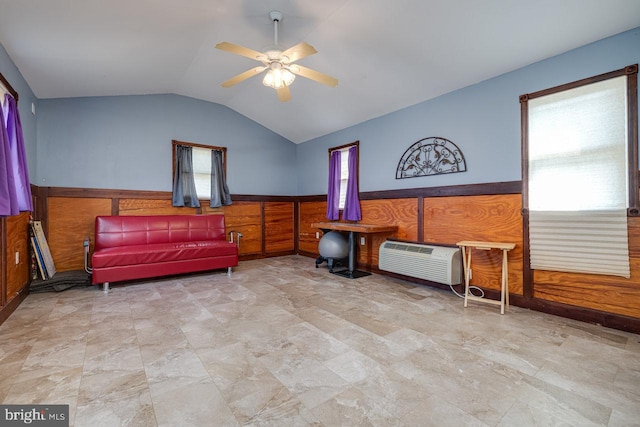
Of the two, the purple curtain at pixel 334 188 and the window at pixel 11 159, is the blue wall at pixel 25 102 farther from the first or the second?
the purple curtain at pixel 334 188

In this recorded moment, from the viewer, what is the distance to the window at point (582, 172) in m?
2.58

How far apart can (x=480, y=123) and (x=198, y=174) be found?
15.6 ft

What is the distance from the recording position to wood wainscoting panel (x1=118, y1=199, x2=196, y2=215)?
15.9 feet

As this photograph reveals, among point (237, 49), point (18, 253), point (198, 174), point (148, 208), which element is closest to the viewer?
Answer: point (237, 49)

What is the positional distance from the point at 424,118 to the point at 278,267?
137 inches

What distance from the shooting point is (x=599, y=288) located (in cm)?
272

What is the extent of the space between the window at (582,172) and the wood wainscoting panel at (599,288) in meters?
0.06

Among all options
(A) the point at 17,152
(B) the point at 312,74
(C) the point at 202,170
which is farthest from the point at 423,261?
(A) the point at 17,152

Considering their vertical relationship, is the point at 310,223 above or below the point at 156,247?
above

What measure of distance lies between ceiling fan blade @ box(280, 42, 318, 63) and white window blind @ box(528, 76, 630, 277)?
2.44 metres

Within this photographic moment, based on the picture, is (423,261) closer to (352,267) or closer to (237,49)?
(352,267)

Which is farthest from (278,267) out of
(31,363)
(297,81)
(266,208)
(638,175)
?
(638,175)

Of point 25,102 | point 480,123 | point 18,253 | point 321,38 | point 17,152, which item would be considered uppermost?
point 321,38

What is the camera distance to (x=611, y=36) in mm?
2643
